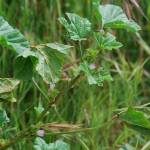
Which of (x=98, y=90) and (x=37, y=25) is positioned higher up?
(x=37, y=25)

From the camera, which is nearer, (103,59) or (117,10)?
(117,10)

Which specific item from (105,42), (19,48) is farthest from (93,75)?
(19,48)

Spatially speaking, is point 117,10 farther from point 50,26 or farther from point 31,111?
point 50,26

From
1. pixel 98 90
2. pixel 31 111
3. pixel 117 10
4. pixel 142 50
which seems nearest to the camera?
pixel 117 10

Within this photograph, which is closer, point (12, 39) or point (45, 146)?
point (12, 39)

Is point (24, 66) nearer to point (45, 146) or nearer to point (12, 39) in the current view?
point (12, 39)

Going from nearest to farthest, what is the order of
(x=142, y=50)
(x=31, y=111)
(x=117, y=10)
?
(x=117, y=10)
(x=31, y=111)
(x=142, y=50)

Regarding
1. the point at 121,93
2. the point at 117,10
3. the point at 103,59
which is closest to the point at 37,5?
the point at 103,59

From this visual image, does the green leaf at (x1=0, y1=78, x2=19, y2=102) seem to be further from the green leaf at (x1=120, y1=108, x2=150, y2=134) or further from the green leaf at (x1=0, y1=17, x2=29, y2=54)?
the green leaf at (x1=120, y1=108, x2=150, y2=134)
